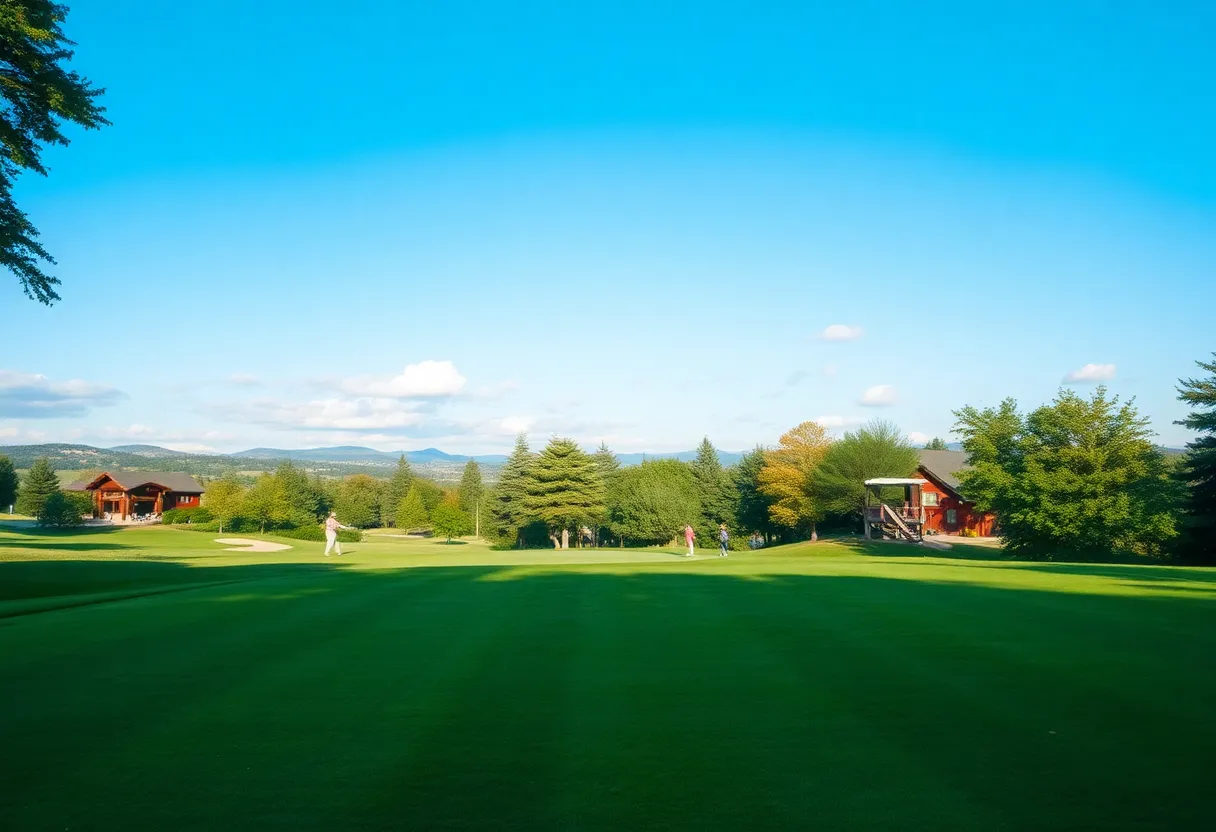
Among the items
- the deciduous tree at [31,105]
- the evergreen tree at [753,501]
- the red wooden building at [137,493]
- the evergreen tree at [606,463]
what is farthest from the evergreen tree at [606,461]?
the deciduous tree at [31,105]

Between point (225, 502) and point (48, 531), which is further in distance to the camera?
point (225, 502)

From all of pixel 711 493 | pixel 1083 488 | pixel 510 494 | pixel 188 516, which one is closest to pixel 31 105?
pixel 1083 488

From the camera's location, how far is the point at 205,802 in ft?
16.9

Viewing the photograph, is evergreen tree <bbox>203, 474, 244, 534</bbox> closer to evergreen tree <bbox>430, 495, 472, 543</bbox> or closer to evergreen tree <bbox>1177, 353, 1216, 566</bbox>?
evergreen tree <bbox>430, 495, 472, 543</bbox>

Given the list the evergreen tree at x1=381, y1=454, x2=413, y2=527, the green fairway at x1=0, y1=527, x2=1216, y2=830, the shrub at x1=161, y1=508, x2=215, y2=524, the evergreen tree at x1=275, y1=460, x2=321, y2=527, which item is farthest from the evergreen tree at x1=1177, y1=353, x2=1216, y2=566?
the evergreen tree at x1=381, y1=454, x2=413, y2=527

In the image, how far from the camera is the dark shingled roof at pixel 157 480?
110 m

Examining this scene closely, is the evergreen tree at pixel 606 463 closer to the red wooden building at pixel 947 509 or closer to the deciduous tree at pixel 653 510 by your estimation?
the deciduous tree at pixel 653 510

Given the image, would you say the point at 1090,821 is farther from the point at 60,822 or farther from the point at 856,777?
the point at 60,822

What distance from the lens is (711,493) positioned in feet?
338

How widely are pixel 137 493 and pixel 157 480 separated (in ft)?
10.2

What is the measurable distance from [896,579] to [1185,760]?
14084 mm

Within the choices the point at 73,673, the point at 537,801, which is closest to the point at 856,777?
the point at 537,801

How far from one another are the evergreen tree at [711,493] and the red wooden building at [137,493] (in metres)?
70.6

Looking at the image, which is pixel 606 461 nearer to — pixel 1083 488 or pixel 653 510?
pixel 653 510
